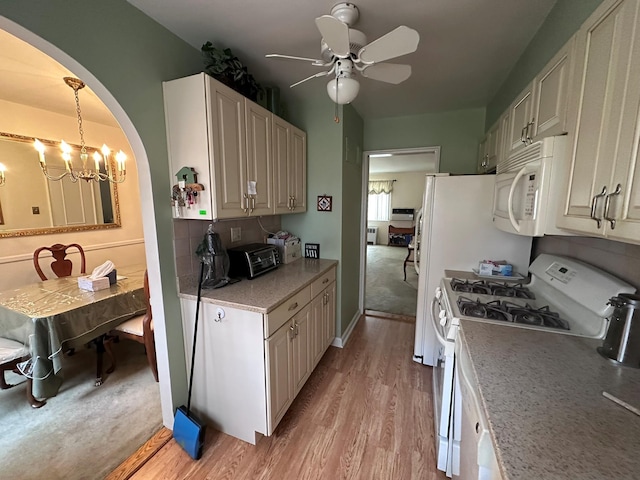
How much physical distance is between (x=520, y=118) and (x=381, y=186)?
7552 mm

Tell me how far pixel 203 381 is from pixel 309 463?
81cm

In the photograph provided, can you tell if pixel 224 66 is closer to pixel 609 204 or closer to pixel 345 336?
pixel 609 204

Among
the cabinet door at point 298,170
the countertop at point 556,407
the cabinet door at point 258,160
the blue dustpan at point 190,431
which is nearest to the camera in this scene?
the countertop at point 556,407

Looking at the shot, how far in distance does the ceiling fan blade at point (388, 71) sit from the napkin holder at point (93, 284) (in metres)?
2.47

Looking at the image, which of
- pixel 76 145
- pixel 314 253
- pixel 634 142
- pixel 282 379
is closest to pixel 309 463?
pixel 282 379

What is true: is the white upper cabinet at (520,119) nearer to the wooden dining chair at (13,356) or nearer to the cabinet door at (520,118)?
the cabinet door at (520,118)

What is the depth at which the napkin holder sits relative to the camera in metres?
2.08

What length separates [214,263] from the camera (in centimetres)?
168

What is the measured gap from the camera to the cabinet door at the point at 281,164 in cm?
206

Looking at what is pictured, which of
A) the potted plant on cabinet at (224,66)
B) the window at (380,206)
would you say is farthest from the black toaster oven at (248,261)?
the window at (380,206)

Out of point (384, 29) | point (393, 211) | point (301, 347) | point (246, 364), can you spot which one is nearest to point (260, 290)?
point (246, 364)

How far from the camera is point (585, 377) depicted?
2.75 ft

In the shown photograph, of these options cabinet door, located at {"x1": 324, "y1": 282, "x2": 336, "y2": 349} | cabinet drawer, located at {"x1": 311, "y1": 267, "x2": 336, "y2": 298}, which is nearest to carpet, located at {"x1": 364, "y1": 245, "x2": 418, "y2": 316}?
cabinet door, located at {"x1": 324, "y1": 282, "x2": 336, "y2": 349}

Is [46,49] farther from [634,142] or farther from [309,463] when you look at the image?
[309,463]
